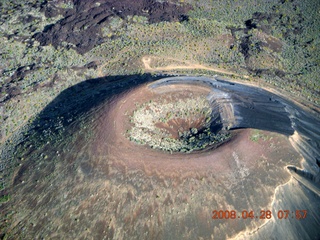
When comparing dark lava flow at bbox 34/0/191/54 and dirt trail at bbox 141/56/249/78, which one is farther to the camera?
dark lava flow at bbox 34/0/191/54

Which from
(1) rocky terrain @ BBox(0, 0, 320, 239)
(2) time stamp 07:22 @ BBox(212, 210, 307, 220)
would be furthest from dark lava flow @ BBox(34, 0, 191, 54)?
(2) time stamp 07:22 @ BBox(212, 210, 307, 220)

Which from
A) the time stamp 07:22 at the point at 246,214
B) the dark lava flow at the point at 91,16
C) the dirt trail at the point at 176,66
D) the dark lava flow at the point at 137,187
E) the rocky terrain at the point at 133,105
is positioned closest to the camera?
→ the dark lava flow at the point at 137,187

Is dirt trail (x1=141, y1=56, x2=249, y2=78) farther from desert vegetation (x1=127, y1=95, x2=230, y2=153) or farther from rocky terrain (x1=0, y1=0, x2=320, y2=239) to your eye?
desert vegetation (x1=127, y1=95, x2=230, y2=153)

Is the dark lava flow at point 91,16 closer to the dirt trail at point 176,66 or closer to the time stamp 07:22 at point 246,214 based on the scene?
the dirt trail at point 176,66

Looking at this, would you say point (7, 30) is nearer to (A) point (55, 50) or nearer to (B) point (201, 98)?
(A) point (55, 50)

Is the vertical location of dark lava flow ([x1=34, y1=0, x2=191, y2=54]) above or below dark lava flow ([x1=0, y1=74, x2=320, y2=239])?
→ above

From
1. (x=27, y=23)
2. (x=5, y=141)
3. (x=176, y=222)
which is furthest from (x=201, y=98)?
(x=27, y=23)

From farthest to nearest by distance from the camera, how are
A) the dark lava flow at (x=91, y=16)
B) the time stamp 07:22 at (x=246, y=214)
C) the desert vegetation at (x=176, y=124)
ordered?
the dark lava flow at (x=91, y=16) < the desert vegetation at (x=176, y=124) < the time stamp 07:22 at (x=246, y=214)

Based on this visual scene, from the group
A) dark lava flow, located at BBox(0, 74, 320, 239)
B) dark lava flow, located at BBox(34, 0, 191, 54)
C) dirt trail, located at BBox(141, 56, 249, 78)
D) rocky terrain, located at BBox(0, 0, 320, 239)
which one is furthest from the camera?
dark lava flow, located at BBox(34, 0, 191, 54)

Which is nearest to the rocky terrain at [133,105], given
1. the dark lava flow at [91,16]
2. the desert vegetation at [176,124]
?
the dark lava flow at [91,16]

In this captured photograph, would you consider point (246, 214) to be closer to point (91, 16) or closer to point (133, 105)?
point (133, 105)
